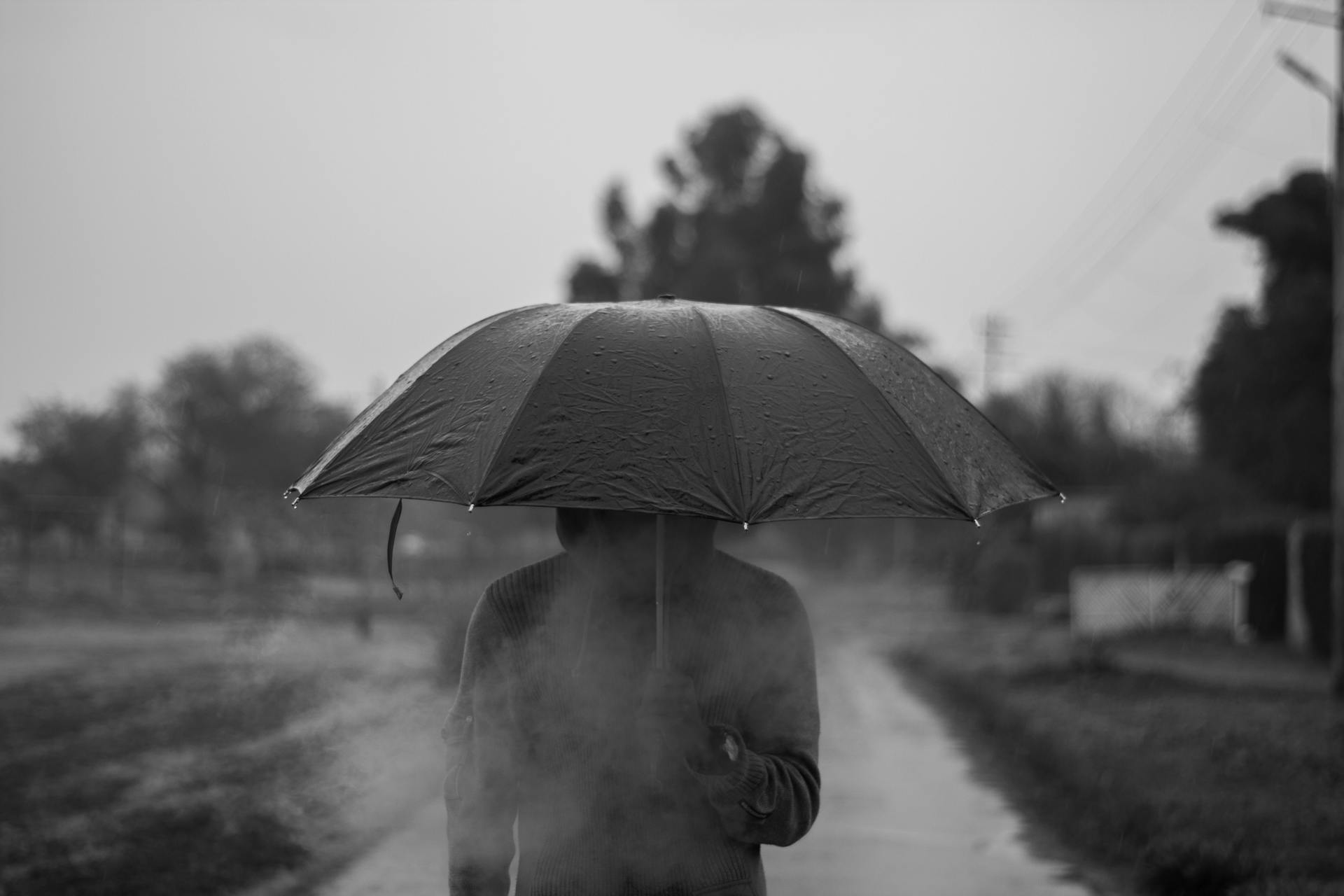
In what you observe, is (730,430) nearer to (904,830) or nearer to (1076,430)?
(904,830)

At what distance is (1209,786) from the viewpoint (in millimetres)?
7816

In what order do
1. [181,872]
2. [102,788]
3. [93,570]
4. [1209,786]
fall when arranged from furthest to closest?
[93,570], [1209,786], [102,788], [181,872]

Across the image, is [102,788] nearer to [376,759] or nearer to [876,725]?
[376,759]

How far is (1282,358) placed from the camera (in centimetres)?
2988

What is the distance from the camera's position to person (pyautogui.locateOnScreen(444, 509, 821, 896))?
105 inches

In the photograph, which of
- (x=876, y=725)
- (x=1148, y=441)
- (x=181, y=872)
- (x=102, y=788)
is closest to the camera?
(x=181, y=872)

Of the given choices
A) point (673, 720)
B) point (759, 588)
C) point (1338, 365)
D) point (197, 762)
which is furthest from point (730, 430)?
point (1338, 365)

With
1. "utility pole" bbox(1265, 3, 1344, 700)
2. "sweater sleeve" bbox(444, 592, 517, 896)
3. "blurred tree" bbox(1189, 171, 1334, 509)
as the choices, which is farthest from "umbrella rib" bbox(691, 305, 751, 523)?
"blurred tree" bbox(1189, 171, 1334, 509)

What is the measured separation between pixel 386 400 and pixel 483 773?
2.89 ft

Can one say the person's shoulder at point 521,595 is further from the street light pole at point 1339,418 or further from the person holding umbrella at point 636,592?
the street light pole at point 1339,418

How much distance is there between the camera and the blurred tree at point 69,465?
23.0 meters

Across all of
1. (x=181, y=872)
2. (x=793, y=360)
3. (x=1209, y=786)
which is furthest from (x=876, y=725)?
(x=793, y=360)

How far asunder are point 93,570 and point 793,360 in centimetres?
2745

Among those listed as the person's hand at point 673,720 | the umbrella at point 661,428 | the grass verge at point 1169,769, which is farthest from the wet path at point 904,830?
the person's hand at point 673,720
